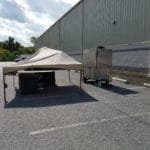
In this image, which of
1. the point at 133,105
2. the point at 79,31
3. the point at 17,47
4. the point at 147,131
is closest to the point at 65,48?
the point at 79,31

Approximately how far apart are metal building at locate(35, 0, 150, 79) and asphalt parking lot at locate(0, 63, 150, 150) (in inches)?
157

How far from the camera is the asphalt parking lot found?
3953mm

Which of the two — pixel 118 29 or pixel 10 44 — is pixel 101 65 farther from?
pixel 10 44

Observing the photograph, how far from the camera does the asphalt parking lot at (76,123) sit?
395 centimetres

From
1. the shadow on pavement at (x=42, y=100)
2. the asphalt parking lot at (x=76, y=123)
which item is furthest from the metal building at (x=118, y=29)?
the shadow on pavement at (x=42, y=100)

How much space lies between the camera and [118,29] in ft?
42.6

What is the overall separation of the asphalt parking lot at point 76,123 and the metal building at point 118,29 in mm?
3978

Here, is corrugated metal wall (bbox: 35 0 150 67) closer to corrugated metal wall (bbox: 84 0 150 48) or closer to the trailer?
corrugated metal wall (bbox: 84 0 150 48)

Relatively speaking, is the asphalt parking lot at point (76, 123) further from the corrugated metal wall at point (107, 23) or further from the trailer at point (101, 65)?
the corrugated metal wall at point (107, 23)

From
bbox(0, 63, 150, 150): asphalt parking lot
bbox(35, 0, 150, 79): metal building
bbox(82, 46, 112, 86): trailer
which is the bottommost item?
bbox(0, 63, 150, 150): asphalt parking lot

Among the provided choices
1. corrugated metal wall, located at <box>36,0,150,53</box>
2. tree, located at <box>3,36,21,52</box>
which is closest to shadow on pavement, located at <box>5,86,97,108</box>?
corrugated metal wall, located at <box>36,0,150,53</box>

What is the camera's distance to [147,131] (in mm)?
4523

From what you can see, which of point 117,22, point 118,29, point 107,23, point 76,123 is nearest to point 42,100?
point 76,123

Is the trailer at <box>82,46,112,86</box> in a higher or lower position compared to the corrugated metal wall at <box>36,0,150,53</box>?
lower
